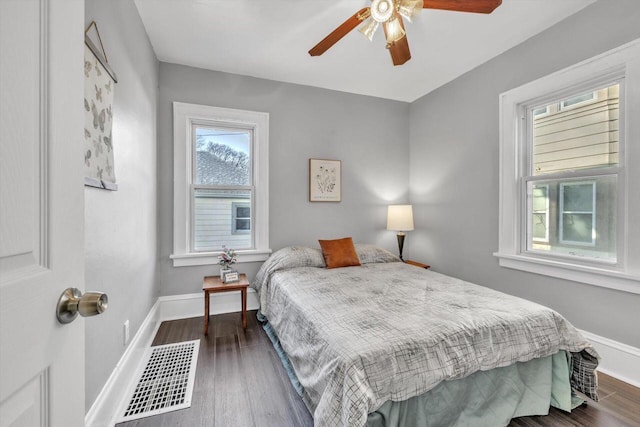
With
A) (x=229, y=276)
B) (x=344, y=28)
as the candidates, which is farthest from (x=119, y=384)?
(x=344, y=28)

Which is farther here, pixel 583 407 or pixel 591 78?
pixel 591 78

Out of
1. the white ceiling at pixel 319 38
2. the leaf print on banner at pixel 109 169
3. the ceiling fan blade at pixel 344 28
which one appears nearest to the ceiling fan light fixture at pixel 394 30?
the ceiling fan blade at pixel 344 28

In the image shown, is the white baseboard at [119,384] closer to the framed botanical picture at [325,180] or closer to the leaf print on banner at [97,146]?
the leaf print on banner at [97,146]

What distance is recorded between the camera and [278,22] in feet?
7.52

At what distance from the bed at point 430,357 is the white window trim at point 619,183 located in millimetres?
752

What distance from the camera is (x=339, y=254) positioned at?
9.93ft

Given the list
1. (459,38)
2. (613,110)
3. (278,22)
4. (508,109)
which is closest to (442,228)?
(508,109)

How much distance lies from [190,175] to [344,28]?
2.13m

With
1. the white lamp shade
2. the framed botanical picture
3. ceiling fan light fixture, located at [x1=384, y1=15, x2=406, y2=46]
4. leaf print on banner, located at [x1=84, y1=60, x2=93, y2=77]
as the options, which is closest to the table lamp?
the white lamp shade

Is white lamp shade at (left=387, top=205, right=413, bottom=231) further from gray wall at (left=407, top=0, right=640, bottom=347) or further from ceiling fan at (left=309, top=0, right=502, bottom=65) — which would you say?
ceiling fan at (left=309, top=0, right=502, bottom=65)

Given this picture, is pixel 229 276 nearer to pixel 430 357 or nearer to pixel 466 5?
pixel 430 357

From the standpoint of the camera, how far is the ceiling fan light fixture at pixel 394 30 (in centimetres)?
174

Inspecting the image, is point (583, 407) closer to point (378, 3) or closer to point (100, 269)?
point (378, 3)

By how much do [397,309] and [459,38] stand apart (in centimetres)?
244
